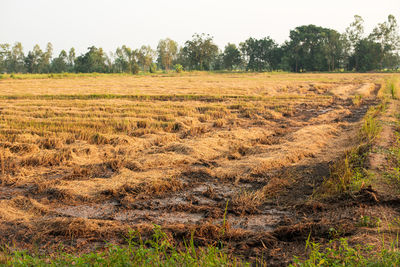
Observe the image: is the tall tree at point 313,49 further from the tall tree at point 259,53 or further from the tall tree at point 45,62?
the tall tree at point 45,62

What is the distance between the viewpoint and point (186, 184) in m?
5.43

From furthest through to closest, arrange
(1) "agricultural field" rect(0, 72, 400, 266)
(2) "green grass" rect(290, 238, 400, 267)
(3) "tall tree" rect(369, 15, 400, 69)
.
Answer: (3) "tall tree" rect(369, 15, 400, 69), (1) "agricultural field" rect(0, 72, 400, 266), (2) "green grass" rect(290, 238, 400, 267)

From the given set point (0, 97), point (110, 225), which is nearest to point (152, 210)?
point (110, 225)

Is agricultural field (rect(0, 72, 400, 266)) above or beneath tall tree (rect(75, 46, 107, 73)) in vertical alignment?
beneath

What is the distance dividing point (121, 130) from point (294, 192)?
221 inches

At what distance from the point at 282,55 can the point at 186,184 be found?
71.8 metres

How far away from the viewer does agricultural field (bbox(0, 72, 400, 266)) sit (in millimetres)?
3637

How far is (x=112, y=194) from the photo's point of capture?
4.96 metres

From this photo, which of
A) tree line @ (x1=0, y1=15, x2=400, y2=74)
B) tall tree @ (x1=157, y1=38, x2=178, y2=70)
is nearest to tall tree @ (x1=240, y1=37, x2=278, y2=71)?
tree line @ (x1=0, y1=15, x2=400, y2=74)

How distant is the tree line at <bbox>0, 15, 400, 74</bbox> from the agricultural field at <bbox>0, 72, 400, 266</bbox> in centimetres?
5631

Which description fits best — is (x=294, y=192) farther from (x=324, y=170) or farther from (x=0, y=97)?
(x=0, y=97)

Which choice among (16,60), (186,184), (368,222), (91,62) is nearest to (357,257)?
(368,222)

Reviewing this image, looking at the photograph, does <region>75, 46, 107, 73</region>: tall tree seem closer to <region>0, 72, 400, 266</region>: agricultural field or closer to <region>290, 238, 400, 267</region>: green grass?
<region>0, 72, 400, 266</region>: agricultural field

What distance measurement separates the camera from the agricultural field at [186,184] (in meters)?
3.64
